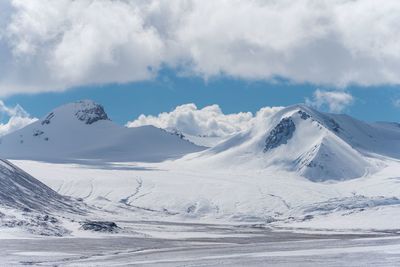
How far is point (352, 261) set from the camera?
10031cm

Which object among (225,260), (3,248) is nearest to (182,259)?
(225,260)

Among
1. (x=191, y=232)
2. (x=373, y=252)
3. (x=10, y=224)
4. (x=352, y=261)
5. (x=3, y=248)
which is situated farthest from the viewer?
(x=191, y=232)

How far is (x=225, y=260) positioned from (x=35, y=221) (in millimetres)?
77142

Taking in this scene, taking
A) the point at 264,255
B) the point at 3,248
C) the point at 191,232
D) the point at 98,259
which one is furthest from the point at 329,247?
the point at 191,232

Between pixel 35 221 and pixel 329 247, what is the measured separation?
71020mm

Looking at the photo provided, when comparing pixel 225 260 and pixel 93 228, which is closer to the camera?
pixel 225 260

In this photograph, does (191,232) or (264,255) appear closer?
(264,255)

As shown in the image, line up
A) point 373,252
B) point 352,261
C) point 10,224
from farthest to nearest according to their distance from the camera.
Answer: point 10,224, point 373,252, point 352,261

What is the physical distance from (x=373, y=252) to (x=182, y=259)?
29.5 m

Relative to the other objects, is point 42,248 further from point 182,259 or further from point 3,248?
point 182,259

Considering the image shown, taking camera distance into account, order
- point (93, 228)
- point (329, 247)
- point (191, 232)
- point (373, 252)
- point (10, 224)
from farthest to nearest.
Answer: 1. point (191, 232)
2. point (93, 228)
3. point (10, 224)
4. point (329, 247)
5. point (373, 252)

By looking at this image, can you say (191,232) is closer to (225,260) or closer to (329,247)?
(329,247)

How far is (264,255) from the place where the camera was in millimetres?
113812

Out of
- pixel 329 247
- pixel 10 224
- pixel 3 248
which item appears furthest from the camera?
pixel 10 224
